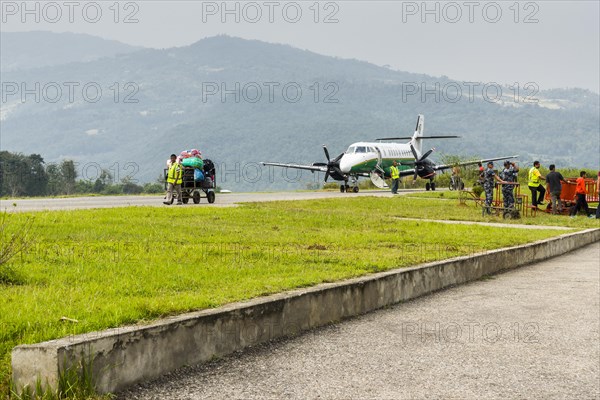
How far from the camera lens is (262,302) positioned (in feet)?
23.7

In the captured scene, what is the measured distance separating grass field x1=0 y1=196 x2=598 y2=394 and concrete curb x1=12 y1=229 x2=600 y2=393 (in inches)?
12.1

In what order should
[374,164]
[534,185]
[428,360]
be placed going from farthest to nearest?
1. [374,164]
2. [534,185]
3. [428,360]

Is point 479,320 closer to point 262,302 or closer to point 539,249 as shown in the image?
point 262,302

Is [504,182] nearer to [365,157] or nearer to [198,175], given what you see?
[198,175]

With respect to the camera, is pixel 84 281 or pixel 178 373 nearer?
pixel 178 373

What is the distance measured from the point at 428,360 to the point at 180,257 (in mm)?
4888

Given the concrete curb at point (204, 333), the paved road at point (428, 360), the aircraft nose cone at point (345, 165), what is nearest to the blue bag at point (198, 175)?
the concrete curb at point (204, 333)

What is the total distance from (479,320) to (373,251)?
4387 mm

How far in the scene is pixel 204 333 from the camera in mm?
6383

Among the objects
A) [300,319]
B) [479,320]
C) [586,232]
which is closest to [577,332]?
[479,320]

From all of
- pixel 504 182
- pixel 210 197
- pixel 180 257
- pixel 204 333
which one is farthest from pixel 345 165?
pixel 204 333

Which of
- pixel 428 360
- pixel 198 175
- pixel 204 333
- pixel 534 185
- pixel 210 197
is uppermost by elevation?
pixel 198 175

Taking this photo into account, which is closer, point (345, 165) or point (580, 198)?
point (580, 198)

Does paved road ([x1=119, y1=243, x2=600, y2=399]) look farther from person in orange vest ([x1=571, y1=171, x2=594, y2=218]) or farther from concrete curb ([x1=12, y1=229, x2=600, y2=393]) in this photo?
person in orange vest ([x1=571, y1=171, x2=594, y2=218])
